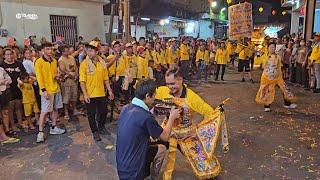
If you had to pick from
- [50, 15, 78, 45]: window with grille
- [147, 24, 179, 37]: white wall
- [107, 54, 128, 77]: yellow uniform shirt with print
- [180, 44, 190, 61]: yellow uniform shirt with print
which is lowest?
[107, 54, 128, 77]: yellow uniform shirt with print

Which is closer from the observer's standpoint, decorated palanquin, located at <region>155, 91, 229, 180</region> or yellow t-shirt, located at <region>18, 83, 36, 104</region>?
decorated palanquin, located at <region>155, 91, 229, 180</region>

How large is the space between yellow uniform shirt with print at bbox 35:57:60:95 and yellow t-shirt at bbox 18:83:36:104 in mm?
939

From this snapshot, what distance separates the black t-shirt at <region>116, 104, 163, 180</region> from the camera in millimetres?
3407

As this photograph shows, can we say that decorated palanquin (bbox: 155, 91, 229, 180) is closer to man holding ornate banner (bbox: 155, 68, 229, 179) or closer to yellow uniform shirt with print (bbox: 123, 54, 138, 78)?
man holding ornate banner (bbox: 155, 68, 229, 179)

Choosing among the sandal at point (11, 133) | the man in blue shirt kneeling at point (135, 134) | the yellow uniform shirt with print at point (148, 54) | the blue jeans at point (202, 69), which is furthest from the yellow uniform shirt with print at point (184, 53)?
the man in blue shirt kneeling at point (135, 134)

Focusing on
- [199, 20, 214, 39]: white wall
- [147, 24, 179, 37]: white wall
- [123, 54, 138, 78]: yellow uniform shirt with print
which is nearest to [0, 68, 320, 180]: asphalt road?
[123, 54, 138, 78]: yellow uniform shirt with print

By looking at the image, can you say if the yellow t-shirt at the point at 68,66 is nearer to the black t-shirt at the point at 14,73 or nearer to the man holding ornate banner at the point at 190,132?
the black t-shirt at the point at 14,73

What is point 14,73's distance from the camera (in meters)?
7.12

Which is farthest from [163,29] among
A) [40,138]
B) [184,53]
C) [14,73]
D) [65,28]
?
[40,138]

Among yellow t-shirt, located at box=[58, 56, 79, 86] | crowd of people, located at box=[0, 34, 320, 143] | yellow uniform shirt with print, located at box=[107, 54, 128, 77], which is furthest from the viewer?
yellow uniform shirt with print, located at box=[107, 54, 128, 77]

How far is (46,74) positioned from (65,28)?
775 centimetres

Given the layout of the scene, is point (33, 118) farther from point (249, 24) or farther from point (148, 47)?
point (249, 24)

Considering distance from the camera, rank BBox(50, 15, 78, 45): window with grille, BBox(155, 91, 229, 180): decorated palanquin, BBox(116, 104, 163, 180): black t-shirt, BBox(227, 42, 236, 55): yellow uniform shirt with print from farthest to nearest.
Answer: BBox(227, 42, 236, 55): yellow uniform shirt with print → BBox(50, 15, 78, 45): window with grille → BBox(155, 91, 229, 180): decorated palanquin → BBox(116, 104, 163, 180): black t-shirt

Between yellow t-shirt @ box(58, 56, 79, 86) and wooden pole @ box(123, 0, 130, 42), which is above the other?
wooden pole @ box(123, 0, 130, 42)
